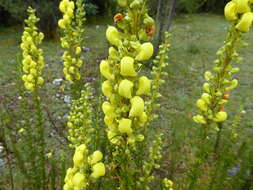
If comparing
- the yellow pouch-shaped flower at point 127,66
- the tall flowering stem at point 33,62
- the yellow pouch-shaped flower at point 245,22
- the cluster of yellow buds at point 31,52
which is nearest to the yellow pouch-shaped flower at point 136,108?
the yellow pouch-shaped flower at point 127,66

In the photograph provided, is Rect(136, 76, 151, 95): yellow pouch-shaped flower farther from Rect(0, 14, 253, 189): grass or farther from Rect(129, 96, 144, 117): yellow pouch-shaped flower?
Rect(0, 14, 253, 189): grass

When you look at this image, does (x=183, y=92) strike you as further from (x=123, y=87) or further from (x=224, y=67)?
(x=123, y=87)

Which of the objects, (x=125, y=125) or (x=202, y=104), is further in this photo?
(x=202, y=104)

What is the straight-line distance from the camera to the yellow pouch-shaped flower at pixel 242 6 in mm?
1134

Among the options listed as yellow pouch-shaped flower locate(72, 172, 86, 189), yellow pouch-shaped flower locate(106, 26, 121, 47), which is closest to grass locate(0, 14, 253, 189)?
yellow pouch-shaped flower locate(72, 172, 86, 189)

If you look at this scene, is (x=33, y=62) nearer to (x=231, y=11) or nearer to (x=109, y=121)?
(x=109, y=121)

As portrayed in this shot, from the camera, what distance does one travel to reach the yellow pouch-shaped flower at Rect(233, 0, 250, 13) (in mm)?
1134

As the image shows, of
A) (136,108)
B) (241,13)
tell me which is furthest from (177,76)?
(136,108)

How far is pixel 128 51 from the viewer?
0.90 m

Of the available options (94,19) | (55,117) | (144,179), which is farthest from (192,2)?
(144,179)

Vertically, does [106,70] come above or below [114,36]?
below

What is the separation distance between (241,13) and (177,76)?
192 inches

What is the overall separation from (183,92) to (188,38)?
4.53 m

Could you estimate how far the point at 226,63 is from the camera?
1379 mm
